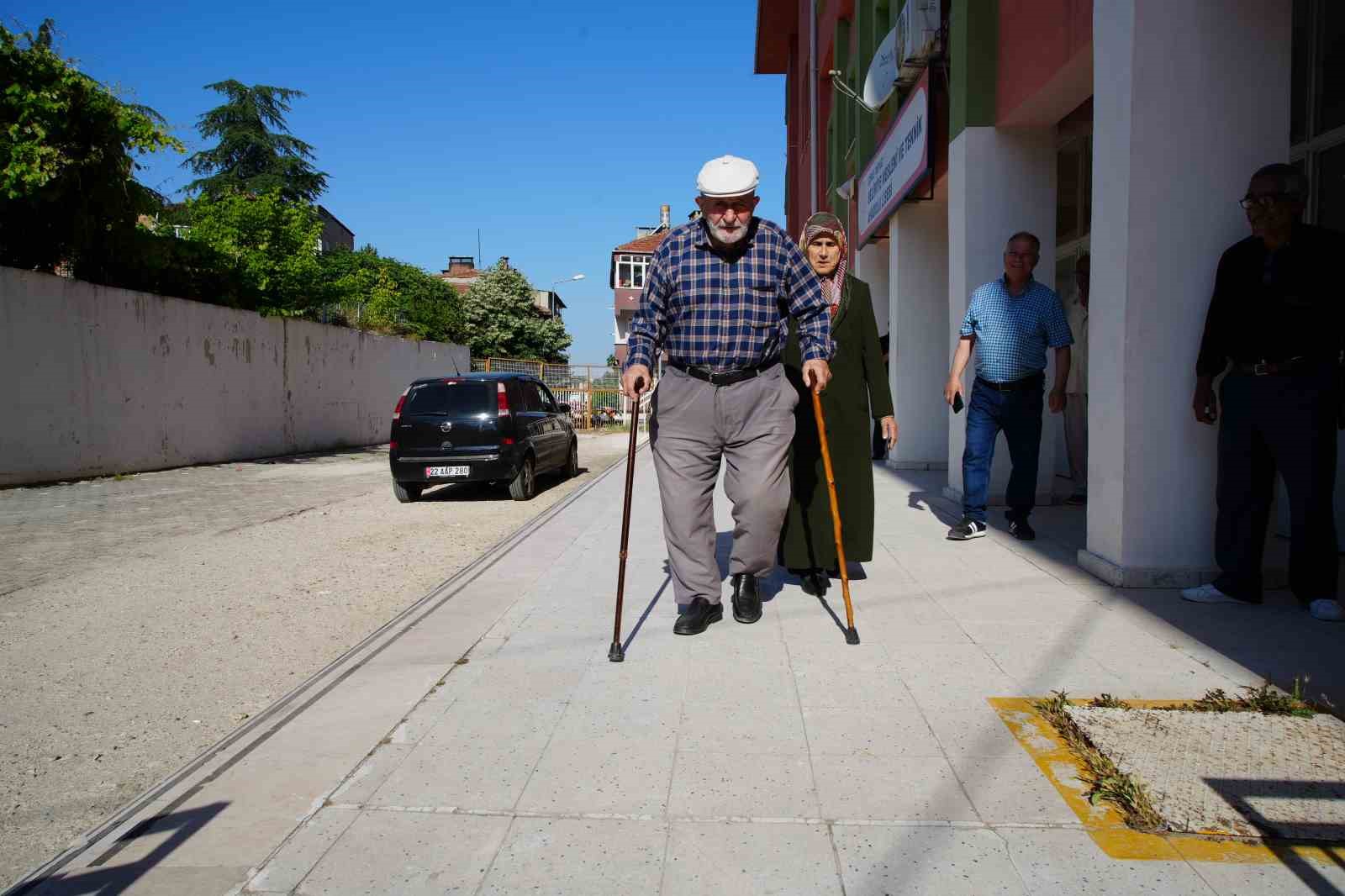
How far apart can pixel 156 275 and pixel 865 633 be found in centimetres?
1563

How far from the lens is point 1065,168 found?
10844 mm

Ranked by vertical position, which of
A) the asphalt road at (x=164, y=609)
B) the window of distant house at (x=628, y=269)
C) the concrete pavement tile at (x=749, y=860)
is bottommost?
the asphalt road at (x=164, y=609)

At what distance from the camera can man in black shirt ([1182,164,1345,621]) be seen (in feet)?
14.1

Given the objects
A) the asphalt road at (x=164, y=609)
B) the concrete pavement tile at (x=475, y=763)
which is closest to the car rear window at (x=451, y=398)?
the asphalt road at (x=164, y=609)

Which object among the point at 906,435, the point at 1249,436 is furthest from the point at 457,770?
the point at 906,435

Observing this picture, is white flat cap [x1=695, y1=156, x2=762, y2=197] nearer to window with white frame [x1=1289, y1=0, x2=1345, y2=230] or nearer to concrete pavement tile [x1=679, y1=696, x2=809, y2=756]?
concrete pavement tile [x1=679, y1=696, x2=809, y2=756]

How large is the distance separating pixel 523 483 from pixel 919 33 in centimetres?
666

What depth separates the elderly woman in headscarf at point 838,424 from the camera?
5.11 metres

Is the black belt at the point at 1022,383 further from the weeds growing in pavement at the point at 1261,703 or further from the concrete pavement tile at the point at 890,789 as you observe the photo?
the concrete pavement tile at the point at 890,789

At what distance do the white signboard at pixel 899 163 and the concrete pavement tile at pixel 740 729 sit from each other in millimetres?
7418

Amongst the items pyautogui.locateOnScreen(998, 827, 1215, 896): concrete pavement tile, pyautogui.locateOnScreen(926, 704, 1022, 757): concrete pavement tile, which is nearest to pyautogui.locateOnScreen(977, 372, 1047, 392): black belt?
pyautogui.locateOnScreen(926, 704, 1022, 757): concrete pavement tile

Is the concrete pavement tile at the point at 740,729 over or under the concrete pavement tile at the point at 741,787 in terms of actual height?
over

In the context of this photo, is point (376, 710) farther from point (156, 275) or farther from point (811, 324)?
point (156, 275)

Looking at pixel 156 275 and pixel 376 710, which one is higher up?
pixel 156 275
